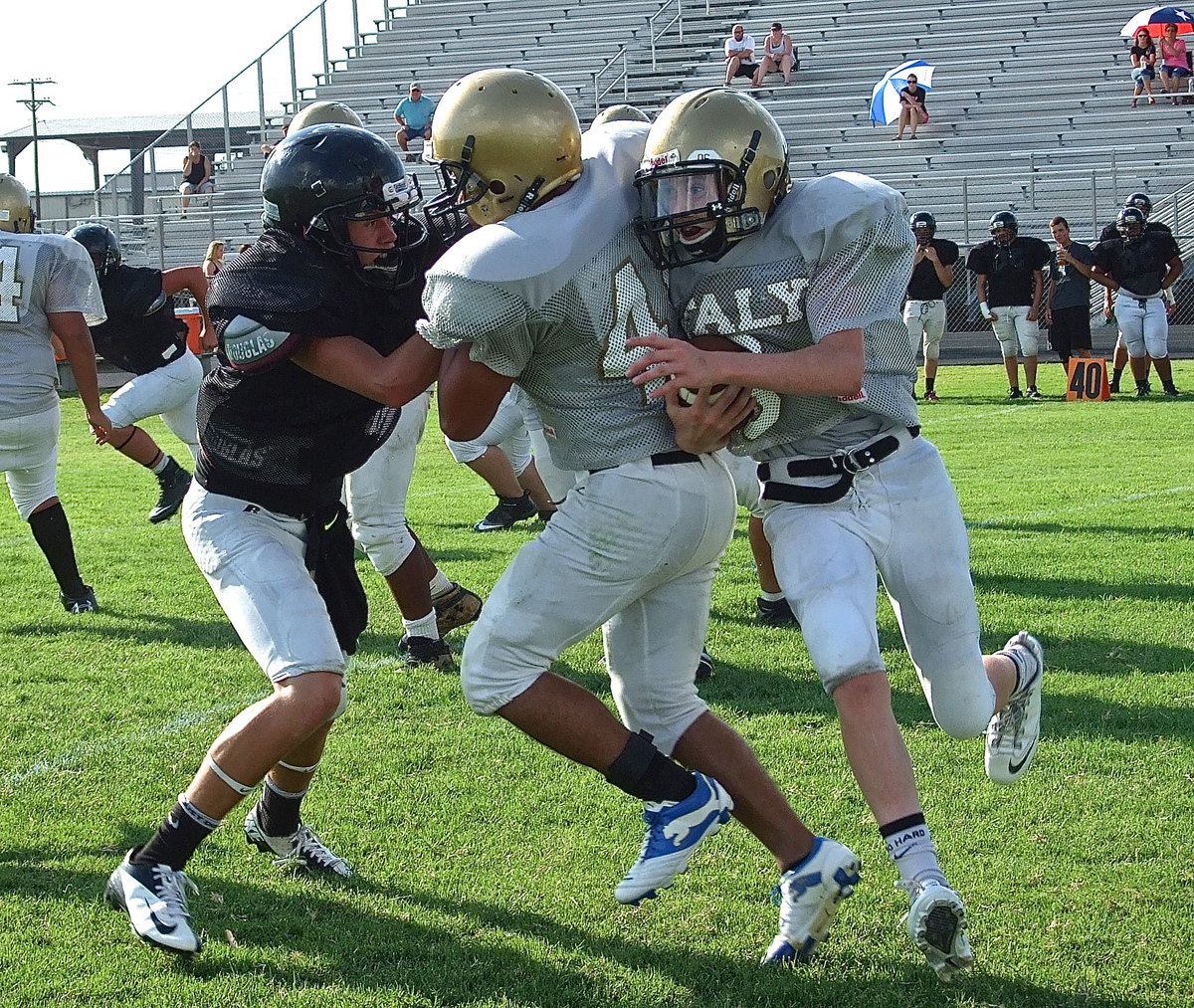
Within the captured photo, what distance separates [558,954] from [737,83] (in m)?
23.0

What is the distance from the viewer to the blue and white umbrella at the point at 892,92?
2275 cm

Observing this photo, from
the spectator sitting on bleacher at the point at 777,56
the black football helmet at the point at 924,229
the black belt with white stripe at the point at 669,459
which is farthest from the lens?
the spectator sitting on bleacher at the point at 777,56

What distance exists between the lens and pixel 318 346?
324cm

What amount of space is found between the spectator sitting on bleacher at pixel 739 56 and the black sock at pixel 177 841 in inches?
871

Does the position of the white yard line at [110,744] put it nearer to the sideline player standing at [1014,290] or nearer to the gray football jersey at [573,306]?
the gray football jersey at [573,306]

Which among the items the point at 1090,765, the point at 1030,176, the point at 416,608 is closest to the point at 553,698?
the point at 1090,765

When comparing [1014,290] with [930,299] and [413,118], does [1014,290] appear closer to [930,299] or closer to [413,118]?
[930,299]

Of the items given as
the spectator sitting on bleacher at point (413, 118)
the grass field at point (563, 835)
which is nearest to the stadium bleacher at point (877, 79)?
the spectator sitting on bleacher at point (413, 118)

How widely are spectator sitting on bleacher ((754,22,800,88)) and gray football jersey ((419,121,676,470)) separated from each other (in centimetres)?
2203

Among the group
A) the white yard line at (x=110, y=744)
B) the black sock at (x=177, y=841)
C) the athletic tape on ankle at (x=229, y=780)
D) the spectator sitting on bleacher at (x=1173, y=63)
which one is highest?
the spectator sitting on bleacher at (x=1173, y=63)

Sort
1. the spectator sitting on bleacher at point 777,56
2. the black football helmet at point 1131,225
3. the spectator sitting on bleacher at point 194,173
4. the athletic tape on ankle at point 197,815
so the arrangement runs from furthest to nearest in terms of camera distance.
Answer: the spectator sitting on bleacher at point 777,56 < the spectator sitting on bleacher at point 194,173 < the black football helmet at point 1131,225 < the athletic tape on ankle at point 197,815

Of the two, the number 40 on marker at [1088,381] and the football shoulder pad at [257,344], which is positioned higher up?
the football shoulder pad at [257,344]

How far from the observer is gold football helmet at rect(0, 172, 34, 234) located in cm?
677

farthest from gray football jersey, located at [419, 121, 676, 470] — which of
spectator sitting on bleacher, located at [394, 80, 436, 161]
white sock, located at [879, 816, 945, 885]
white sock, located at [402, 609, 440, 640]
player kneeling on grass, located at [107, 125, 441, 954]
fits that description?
spectator sitting on bleacher, located at [394, 80, 436, 161]
